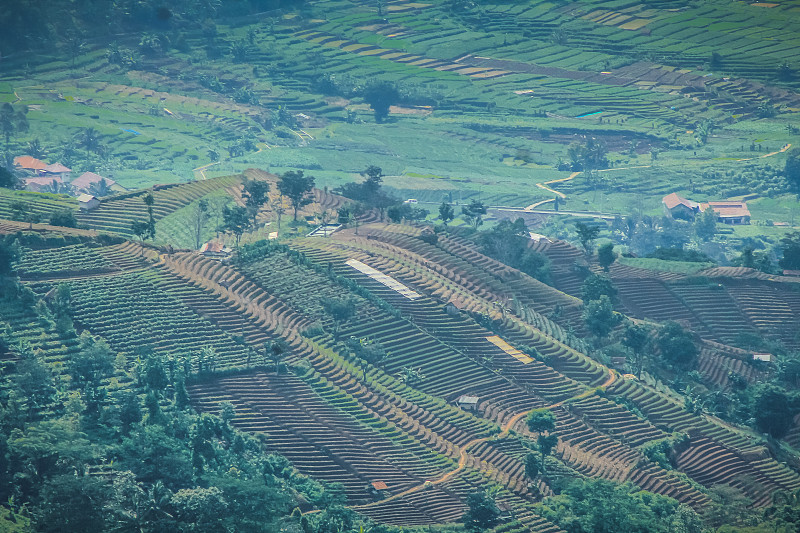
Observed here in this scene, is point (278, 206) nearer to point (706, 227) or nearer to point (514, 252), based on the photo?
point (514, 252)

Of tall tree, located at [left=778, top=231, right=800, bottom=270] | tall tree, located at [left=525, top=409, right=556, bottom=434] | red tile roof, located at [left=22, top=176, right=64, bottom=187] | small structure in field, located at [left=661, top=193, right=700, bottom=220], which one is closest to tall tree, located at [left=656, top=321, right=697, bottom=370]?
tall tree, located at [left=525, top=409, right=556, bottom=434]

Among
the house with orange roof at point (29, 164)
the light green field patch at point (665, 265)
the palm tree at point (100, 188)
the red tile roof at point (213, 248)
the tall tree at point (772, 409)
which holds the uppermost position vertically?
the red tile roof at point (213, 248)

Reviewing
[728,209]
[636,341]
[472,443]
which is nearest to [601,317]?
[636,341]

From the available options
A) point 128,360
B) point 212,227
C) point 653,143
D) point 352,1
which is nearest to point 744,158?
point 653,143

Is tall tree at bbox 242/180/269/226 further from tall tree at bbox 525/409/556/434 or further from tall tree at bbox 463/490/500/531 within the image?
tall tree at bbox 463/490/500/531

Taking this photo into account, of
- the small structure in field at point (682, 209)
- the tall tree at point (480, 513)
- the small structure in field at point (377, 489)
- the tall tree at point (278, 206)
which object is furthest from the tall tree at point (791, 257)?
the small structure in field at point (377, 489)

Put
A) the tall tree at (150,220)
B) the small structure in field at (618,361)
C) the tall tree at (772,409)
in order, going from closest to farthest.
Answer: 1. the tall tree at (772,409)
2. the tall tree at (150,220)
3. the small structure in field at (618,361)

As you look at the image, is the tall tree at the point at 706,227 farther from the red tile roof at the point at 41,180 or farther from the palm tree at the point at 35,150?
the palm tree at the point at 35,150

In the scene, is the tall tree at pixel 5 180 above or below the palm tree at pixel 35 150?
above
